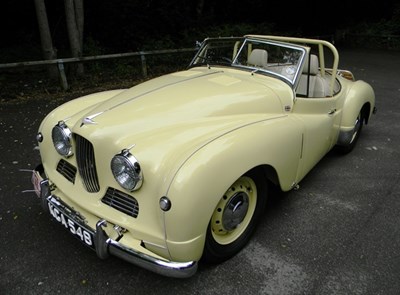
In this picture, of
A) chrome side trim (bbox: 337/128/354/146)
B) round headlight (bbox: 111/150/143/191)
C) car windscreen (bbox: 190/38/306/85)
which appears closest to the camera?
round headlight (bbox: 111/150/143/191)

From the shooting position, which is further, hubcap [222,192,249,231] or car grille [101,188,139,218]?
hubcap [222,192,249,231]

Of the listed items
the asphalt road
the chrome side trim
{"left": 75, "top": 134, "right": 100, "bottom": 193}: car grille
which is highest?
{"left": 75, "top": 134, "right": 100, "bottom": 193}: car grille

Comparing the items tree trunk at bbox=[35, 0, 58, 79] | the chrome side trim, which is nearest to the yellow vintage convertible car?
the chrome side trim

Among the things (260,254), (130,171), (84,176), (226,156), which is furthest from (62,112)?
(260,254)

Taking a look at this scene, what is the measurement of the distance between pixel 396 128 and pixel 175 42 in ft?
28.8

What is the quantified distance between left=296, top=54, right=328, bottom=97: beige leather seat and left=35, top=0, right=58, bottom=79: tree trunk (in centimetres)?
654

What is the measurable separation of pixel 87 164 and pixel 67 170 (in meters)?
0.34

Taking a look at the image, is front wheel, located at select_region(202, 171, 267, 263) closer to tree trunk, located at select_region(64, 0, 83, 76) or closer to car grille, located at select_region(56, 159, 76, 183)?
car grille, located at select_region(56, 159, 76, 183)

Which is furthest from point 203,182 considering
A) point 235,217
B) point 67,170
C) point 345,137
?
point 345,137

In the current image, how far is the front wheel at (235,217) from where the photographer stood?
2.56 metres

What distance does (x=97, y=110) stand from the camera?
294cm

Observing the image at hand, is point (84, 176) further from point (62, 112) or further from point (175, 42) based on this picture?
point (175, 42)

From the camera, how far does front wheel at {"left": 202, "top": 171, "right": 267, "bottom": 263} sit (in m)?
2.56

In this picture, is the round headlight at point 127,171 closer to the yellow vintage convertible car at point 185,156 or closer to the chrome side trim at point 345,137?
the yellow vintage convertible car at point 185,156
